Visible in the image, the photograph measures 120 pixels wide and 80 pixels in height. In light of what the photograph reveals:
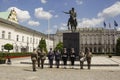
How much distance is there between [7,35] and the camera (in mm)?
62469

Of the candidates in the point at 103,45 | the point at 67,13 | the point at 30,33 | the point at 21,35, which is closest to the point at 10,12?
the point at 30,33

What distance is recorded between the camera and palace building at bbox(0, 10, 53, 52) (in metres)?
60.2

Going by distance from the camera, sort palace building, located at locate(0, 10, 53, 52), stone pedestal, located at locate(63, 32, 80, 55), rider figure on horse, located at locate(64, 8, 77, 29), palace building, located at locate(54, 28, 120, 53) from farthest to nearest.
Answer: palace building, located at locate(54, 28, 120, 53) → palace building, located at locate(0, 10, 53, 52) → rider figure on horse, located at locate(64, 8, 77, 29) → stone pedestal, located at locate(63, 32, 80, 55)

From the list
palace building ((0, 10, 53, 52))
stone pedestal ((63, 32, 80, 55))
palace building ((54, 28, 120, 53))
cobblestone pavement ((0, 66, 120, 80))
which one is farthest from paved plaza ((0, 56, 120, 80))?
palace building ((54, 28, 120, 53))

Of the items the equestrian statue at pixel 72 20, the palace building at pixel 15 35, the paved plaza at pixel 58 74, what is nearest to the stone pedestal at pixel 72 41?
the equestrian statue at pixel 72 20

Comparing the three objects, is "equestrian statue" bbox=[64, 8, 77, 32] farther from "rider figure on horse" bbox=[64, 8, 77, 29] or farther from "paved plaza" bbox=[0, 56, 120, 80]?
"paved plaza" bbox=[0, 56, 120, 80]

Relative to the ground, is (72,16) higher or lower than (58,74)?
higher

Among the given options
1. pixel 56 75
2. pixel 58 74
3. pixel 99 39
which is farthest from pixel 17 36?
pixel 99 39

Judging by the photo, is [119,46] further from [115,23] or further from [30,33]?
[30,33]

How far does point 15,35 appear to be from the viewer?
68.6 metres

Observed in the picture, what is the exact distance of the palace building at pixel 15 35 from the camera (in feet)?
198

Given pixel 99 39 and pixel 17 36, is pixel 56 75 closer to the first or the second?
pixel 17 36

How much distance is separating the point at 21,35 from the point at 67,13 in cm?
4454

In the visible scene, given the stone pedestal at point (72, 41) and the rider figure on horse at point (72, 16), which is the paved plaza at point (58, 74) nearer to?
the stone pedestal at point (72, 41)
